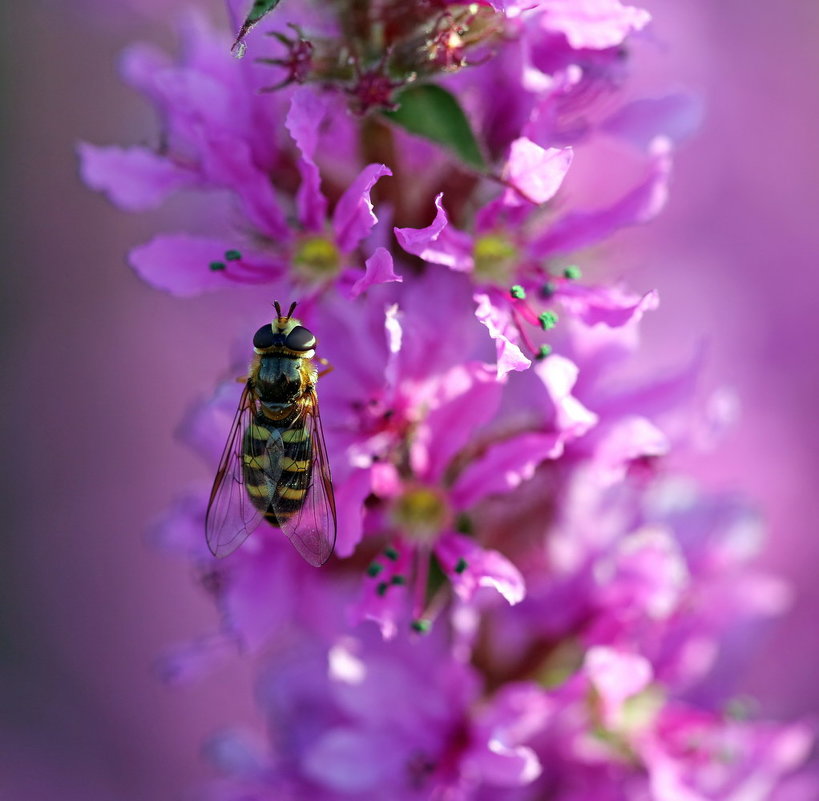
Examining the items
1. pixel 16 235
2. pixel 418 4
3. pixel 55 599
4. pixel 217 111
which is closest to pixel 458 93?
pixel 418 4

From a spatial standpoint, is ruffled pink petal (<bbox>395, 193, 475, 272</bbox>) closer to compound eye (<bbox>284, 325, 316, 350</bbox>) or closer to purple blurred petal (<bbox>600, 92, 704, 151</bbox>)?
compound eye (<bbox>284, 325, 316, 350</bbox>)

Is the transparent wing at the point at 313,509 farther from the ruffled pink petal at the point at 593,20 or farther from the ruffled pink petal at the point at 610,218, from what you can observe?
the ruffled pink petal at the point at 593,20

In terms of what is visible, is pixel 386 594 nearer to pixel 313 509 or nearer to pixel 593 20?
pixel 313 509

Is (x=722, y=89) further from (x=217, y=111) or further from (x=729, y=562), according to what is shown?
(x=217, y=111)

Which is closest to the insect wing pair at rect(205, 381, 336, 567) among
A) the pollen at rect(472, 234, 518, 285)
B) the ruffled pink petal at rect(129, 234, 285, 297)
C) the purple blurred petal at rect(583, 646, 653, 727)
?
the ruffled pink petal at rect(129, 234, 285, 297)

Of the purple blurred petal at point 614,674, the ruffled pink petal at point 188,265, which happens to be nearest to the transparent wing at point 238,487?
the ruffled pink petal at point 188,265

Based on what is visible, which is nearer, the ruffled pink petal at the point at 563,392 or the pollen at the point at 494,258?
the ruffled pink petal at the point at 563,392
